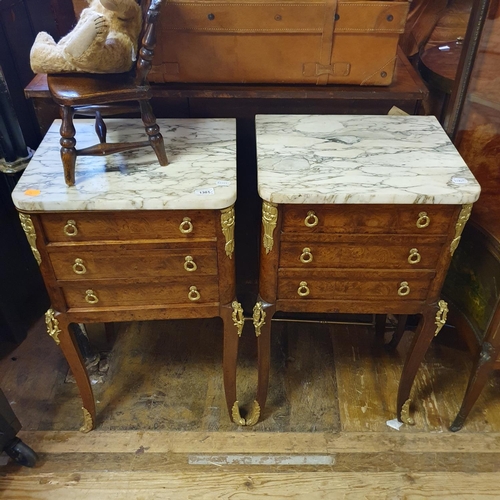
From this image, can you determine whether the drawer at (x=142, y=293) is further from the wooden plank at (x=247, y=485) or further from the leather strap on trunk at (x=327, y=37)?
the leather strap on trunk at (x=327, y=37)

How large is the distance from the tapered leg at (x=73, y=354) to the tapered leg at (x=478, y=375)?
1.23 meters

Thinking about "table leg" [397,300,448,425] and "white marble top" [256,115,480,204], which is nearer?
"white marble top" [256,115,480,204]

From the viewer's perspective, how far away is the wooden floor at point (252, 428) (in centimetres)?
157

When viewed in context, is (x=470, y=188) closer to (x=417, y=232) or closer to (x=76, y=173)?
(x=417, y=232)

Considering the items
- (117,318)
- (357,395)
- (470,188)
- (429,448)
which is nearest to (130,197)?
(117,318)

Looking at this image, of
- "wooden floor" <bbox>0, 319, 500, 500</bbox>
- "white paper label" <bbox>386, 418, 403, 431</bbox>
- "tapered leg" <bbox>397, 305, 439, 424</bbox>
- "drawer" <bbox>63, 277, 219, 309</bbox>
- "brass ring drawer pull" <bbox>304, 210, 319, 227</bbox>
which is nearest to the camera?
"brass ring drawer pull" <bbox>304, 210, 319, 227</bbox>

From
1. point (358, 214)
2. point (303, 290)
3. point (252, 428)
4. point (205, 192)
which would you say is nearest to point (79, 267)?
point (205, 192)

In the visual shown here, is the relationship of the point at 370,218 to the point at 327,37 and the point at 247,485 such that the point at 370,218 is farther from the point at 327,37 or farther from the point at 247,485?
the point at 247,485

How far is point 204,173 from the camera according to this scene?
1292mm

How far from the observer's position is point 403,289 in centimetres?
138

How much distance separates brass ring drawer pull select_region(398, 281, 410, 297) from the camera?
1367 mm

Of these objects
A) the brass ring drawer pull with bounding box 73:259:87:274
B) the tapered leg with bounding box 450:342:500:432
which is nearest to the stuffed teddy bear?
the brass ring drawer pull with bounding box 73:259:87:274

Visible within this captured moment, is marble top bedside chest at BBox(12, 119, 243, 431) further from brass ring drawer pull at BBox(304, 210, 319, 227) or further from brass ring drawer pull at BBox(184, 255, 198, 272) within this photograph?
brass ring drawer pull at BBox(304, 210, 319, 227)

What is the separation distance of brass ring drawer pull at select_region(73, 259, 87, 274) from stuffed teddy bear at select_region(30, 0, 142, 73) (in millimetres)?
477
